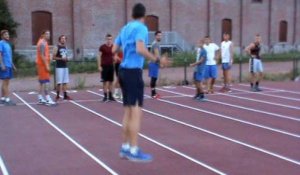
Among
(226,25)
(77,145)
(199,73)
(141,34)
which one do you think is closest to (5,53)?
(199,73)

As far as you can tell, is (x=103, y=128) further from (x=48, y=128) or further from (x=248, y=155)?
(x=248, y=155)

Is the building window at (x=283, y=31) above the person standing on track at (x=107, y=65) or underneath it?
above

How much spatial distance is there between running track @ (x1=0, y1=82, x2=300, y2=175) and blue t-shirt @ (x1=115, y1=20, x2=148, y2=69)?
144cm

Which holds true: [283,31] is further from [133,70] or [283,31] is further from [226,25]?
[133,70]

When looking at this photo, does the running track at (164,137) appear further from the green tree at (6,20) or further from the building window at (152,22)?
the building window at (152,22)

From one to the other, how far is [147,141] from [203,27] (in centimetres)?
3262

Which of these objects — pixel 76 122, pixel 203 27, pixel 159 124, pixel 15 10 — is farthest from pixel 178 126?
pixel 203 27

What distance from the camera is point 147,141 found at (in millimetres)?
8625

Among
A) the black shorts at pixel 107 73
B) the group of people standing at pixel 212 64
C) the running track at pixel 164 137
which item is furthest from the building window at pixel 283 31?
the black shorts at pixel 107 73

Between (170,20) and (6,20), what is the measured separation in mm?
12965

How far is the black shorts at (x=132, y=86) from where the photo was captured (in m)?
6.50

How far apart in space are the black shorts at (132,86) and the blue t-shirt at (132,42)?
3.2 inches

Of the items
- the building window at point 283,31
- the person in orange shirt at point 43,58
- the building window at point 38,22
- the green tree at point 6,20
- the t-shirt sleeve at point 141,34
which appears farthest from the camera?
the building window at point 283,31

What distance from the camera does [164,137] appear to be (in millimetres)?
8961
